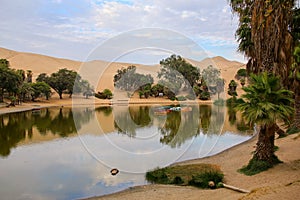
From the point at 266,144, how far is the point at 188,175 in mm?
3140

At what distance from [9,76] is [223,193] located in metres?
47.7

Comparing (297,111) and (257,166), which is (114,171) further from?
(297,111)

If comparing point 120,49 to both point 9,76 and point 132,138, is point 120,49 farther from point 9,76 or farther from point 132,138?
point 9,76

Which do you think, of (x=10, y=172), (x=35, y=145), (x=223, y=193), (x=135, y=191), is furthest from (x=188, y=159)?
(x=35, y=145)

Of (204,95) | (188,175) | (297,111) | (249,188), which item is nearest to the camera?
(249,188)

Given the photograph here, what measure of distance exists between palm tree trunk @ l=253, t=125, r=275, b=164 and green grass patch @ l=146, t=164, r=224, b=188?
1.65 meters

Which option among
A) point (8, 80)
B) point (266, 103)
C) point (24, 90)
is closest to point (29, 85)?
point (24, 90)

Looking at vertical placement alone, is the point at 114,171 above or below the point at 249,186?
below

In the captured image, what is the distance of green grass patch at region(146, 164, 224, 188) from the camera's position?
1023 centimetres

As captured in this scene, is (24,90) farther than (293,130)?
Yes

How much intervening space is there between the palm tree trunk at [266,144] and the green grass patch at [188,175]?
5.41 ft

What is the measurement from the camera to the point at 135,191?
34.7 ft

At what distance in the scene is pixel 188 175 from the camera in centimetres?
1167

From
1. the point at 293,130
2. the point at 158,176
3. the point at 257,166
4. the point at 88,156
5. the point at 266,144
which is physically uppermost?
the point at 266,144
